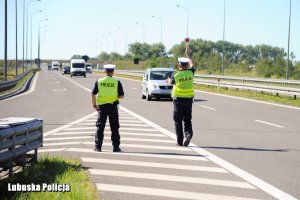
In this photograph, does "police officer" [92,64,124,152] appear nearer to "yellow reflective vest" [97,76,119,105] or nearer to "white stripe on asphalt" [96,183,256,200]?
"yellow reflective vest" [97,76,119,105]

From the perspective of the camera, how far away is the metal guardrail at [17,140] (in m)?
7.04

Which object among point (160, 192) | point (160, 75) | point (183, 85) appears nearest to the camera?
point (160, 192)

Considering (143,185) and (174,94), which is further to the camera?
(174,94)

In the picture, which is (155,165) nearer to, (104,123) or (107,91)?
(104,123)

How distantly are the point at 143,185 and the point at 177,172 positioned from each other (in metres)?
1.05

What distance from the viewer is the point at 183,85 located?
11227 millimetres

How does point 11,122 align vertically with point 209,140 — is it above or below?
above

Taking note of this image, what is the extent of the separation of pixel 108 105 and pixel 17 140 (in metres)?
2.98

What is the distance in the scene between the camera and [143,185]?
720 centimetres

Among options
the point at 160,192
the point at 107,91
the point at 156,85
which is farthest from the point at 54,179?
the point at 156,85

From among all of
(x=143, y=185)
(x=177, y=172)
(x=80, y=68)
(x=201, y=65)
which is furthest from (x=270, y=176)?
(x=201, y=65)

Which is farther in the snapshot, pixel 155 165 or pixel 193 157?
pixel 193 157

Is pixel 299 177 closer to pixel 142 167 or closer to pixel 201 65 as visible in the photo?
pixel 142 167

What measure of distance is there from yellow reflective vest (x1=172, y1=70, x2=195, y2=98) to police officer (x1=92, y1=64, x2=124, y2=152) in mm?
1528
